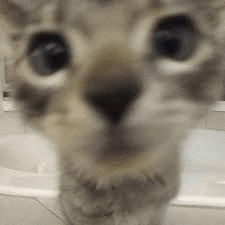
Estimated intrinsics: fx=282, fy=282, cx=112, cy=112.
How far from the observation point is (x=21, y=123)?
1.19 ft

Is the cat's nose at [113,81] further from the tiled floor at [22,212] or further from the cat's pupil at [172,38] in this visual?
the tiled floor at [22,212]

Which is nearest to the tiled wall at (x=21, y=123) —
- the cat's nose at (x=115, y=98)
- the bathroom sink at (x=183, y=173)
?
the bathroom sink at (x=183, y=173)

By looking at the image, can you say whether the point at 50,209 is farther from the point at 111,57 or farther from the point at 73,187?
the point at 111,57

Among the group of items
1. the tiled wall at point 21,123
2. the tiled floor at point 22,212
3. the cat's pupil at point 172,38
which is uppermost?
the cat's pupil at point 172,38

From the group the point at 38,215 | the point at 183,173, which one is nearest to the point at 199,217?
the point at 183,173

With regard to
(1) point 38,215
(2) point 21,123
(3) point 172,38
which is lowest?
(1) point 38,215

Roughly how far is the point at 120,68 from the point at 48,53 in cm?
8

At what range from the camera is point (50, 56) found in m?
0.28

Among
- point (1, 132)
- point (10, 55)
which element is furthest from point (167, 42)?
point (1, 132)

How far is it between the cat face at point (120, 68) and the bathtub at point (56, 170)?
4.1 inches

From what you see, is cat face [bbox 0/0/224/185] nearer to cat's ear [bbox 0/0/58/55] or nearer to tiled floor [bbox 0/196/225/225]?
cat's ear [bbox 0/0/58/55]

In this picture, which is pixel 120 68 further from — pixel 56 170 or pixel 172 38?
pixel 56 170

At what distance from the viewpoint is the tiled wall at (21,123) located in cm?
33

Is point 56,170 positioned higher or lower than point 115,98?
lower
